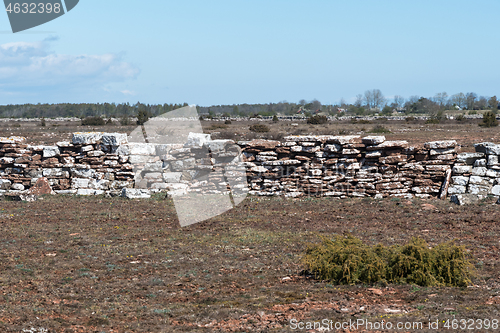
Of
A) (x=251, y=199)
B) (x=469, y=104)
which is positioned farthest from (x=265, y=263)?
(x=469, y=104)

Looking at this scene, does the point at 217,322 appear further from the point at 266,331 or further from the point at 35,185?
the point at 35,185

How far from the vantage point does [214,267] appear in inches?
297

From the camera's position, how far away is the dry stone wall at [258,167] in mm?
13836

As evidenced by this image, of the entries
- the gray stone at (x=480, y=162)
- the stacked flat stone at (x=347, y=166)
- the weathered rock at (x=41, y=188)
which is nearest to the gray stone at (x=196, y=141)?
the stacked flat stone at (x=347, y=166)

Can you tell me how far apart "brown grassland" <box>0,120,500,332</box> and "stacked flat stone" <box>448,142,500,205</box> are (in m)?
0.73

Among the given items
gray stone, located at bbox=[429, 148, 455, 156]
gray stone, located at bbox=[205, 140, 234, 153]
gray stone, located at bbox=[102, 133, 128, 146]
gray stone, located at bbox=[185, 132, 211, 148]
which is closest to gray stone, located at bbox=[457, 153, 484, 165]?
gray stone, located at bbox=[429, 148, 455, 156]

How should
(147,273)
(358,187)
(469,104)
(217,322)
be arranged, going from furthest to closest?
1. (469,104)
2. (358,187)
3. (147,273)
4. (217,322)

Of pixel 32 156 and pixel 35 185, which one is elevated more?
pixel 32 156

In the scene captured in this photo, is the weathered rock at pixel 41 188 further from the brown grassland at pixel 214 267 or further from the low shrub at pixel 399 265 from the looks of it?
the low shrub at pixel 399 265

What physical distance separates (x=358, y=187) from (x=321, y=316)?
981cm

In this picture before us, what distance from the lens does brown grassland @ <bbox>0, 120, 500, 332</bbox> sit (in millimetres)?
5156

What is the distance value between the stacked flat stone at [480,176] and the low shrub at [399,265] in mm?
7799

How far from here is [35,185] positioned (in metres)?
15.4

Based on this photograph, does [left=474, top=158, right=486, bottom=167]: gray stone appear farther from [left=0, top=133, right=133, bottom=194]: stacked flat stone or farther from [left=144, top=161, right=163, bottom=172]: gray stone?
[left=0, top=133, right=133, bottom=194]: stacked flat stone
